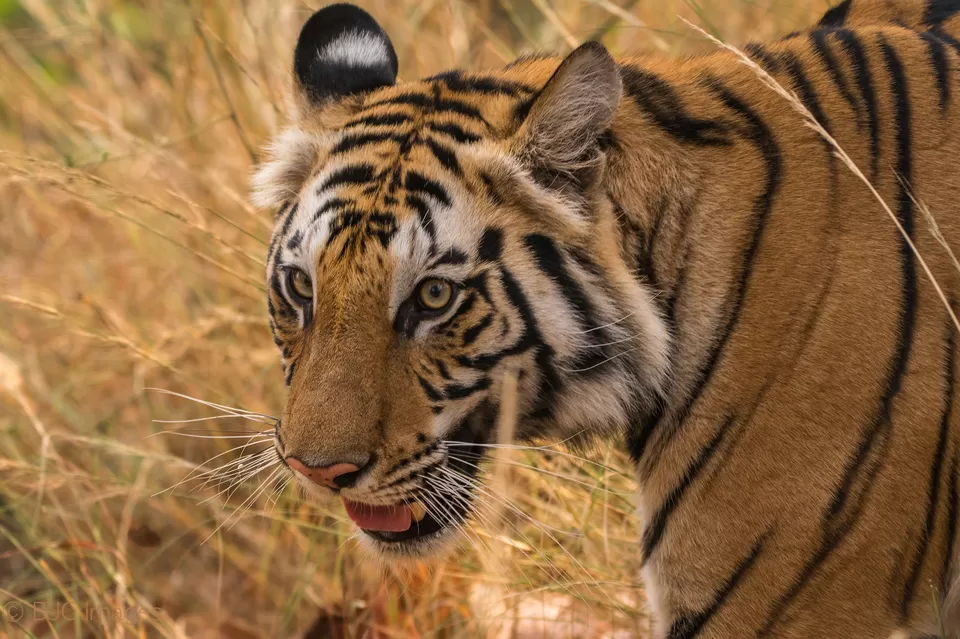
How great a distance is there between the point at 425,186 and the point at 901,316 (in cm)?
103

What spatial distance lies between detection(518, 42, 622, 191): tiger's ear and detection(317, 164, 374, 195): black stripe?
0.35 m

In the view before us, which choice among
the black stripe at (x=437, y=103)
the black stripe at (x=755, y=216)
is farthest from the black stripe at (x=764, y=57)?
the black stripe at (x=437, y=103)

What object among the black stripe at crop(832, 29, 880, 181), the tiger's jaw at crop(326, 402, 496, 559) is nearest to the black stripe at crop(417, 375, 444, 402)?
the tiger's jaw at crop(326, 402, 496, 559)

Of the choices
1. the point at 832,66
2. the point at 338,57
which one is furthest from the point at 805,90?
the point at 338,57

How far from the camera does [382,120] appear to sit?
95.3 inches

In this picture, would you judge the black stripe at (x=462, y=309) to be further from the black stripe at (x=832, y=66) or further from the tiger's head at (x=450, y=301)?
the black stripe at (x=832, y=66)

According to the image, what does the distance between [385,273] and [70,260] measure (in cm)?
383

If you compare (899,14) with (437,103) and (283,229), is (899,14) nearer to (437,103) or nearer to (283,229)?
(437,103)

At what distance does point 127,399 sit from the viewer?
4.82 metres

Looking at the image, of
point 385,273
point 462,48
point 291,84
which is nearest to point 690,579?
point 385,273

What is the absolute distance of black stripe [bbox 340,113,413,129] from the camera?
2393 millimetres

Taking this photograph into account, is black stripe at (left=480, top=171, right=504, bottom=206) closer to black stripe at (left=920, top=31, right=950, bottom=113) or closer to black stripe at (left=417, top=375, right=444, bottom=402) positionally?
black stripe at (left=417, top=375, right=444, bottom=402)

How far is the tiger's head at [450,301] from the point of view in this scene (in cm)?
214

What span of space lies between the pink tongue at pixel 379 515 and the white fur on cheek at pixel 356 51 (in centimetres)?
111
